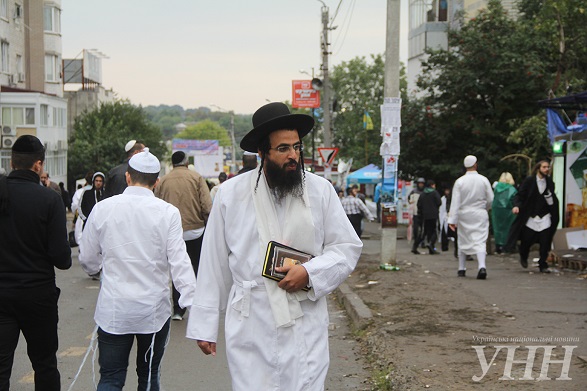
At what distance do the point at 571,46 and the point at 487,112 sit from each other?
4134 millimetres

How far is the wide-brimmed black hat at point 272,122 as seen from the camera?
4.29m

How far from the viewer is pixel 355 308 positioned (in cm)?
1072

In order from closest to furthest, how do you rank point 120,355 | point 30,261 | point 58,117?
point 30,261
point 120,355
point 58,117

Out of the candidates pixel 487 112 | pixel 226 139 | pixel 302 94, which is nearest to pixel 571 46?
pixel 487 112

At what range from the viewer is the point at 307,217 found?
4.33 metres

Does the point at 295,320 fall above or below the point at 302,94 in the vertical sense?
below

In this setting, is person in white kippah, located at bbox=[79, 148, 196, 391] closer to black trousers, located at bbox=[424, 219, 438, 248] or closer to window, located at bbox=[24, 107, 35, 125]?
black trousers, located at bbox=[424, 219, 438, 248]

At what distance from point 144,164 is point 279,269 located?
2.14 meters

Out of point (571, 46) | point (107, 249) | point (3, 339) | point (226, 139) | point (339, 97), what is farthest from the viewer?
point (226, 139)

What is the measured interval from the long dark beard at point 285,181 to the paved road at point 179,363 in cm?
337

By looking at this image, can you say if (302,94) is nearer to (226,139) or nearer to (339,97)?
(339,97)

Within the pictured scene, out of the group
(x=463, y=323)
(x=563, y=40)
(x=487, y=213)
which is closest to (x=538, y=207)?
(x=487, y=213)

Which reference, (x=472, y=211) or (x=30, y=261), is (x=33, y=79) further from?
(x=30, y=261)

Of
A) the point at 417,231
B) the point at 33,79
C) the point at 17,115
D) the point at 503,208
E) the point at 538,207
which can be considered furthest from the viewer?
the point at 33,79
